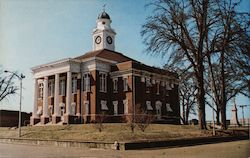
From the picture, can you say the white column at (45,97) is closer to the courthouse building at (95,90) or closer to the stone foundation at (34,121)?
the courthouse building at (95,90)

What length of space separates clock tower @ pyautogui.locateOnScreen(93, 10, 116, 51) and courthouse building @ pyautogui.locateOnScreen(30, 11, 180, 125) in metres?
5.56

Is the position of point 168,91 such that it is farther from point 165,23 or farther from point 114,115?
Answer: point 165,23

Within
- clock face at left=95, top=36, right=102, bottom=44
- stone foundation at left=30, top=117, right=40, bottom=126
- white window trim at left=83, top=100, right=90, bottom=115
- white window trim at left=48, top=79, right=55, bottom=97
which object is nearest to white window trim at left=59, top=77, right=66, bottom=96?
white window trim at left=48, top=79, right=55, bottom=97

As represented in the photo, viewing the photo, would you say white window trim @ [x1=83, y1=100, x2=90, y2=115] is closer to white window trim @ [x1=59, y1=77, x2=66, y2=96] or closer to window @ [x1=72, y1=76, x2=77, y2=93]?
window @ [x1=72, y1=76, x2=77, y2=93]

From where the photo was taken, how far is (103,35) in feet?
162

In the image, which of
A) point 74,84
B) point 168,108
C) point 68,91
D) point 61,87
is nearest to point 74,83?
point 74,84

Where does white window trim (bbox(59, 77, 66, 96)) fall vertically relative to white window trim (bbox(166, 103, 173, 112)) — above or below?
above

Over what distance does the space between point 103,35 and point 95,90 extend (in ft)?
42.5

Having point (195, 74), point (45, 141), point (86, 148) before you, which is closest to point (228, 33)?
point (195, 74)

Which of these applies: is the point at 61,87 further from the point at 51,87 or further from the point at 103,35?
the point at 103,35

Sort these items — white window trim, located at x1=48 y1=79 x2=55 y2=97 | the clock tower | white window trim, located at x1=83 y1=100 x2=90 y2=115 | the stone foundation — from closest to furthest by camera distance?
1. white window trim, located at x1=83 y1=100 x2=90 y2=115
2. the stone foundation
3. white window trim, located at x1=48 y1=79 x2=55 y2=97
4. the clock tower

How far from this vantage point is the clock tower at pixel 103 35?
162ft

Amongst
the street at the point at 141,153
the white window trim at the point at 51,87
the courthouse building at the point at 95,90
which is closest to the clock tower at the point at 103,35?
the courthouse building at the point at 95,90

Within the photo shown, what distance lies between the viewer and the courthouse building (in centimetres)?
3912
